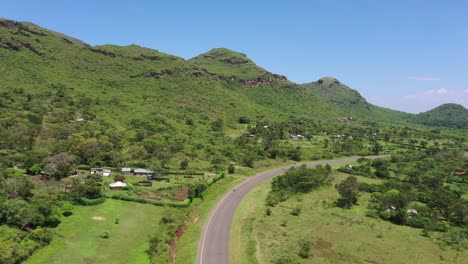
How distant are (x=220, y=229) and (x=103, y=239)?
16.8m

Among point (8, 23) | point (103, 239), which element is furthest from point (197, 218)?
point (8, 23)

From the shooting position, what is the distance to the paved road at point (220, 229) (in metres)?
44.4

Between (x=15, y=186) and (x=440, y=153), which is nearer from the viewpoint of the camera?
(x=15, y=186)

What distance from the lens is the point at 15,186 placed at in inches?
2074

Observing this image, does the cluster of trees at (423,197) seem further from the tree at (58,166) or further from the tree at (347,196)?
the tree at (58,166)

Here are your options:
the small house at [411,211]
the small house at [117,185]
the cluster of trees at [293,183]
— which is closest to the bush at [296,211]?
the cluster of trees at [293,183]

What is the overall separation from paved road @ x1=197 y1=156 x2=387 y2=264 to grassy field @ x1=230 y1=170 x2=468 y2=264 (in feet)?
4.06

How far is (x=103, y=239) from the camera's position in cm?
4725

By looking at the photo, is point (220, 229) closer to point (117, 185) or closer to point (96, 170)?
point (117, 185)

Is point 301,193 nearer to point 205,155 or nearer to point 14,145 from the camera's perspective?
point 205,155

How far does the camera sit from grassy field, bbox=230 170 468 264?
1816 inches

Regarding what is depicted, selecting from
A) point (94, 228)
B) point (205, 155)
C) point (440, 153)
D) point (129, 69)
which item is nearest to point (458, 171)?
point (440, 153)

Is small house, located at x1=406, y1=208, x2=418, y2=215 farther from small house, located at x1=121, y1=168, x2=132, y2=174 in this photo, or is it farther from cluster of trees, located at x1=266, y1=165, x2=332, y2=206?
small house, located at x1=121, y1=168, x2=132, y2=174

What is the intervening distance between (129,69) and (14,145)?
374 ft
